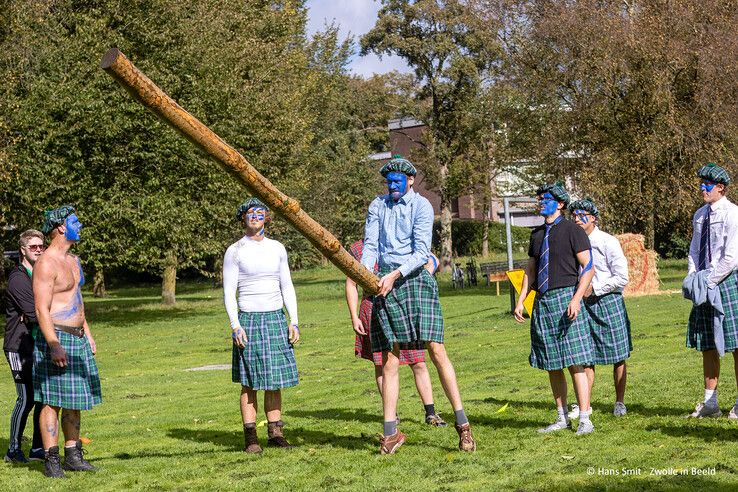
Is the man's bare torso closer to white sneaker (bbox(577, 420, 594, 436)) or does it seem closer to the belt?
the belt

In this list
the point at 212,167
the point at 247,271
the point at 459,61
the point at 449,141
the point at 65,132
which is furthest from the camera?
the point at 449,141

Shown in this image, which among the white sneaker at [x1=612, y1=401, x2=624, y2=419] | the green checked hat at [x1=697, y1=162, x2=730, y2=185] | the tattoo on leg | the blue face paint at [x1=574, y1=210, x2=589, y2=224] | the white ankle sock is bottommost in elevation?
the white sneaker at [x1=612, y1=401, x2=624, y2=419]

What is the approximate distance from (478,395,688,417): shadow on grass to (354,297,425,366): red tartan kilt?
1.69 metres

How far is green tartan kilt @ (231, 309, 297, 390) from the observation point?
31.0 ft

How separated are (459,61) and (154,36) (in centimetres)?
2604

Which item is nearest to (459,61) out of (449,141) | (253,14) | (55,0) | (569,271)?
(449,141)

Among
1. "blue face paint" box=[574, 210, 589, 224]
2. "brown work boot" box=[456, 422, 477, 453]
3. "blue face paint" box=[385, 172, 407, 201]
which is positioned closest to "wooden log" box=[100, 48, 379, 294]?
"blue face paint" box=[385, 172, 407, 201]

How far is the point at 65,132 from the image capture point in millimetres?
29594

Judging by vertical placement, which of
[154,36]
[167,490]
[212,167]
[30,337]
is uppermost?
[154,36]

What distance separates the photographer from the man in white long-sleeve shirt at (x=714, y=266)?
31.4 feet

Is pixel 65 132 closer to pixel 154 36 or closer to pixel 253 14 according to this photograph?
pixel 154 36

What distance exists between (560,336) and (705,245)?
1.58 metres

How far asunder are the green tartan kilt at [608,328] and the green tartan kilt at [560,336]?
2.22ft

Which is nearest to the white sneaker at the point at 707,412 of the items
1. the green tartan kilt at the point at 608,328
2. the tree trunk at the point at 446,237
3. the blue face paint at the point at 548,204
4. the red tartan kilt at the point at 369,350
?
the green tartan kilt at the point at 608,328
